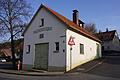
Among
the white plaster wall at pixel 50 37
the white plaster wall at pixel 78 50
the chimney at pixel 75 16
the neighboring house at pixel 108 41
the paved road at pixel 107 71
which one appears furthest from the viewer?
the neighboring house at pixel 108 41

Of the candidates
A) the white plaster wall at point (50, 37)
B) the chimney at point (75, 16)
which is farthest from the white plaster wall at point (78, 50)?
the chimney at point (75, 16)

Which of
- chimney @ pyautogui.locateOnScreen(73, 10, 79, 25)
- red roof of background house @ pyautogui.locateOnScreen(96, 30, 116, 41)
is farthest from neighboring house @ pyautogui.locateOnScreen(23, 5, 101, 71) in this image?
red roof of background house @ pyautogui.locateOnScreen(96, 30, 116, 41)

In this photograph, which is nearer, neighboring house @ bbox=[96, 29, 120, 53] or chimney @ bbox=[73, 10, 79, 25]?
chimney @ bbox=[73, 10, 79, 25]

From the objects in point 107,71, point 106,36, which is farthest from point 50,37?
point 106,36

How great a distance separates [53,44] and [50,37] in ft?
3.20

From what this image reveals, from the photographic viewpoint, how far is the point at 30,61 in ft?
88.7

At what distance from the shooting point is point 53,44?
78.3ft

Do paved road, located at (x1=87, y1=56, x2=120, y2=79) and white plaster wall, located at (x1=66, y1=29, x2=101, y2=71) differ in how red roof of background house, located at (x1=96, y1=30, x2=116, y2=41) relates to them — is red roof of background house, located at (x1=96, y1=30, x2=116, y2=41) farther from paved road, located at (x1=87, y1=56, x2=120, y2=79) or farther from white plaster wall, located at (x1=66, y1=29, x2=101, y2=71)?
paved road, located at (x1=87, y1=56, x2=120, y2=79)

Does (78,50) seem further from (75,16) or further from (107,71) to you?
(75,16)

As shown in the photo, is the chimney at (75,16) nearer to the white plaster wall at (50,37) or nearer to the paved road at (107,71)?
the white plaster wall at (50,37)

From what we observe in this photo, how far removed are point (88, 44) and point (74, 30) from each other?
17.3 ft

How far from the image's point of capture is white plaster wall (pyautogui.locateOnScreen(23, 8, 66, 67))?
23.0 meters

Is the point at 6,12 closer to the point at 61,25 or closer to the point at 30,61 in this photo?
the point at 30,61

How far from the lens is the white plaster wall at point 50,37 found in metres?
23.0
